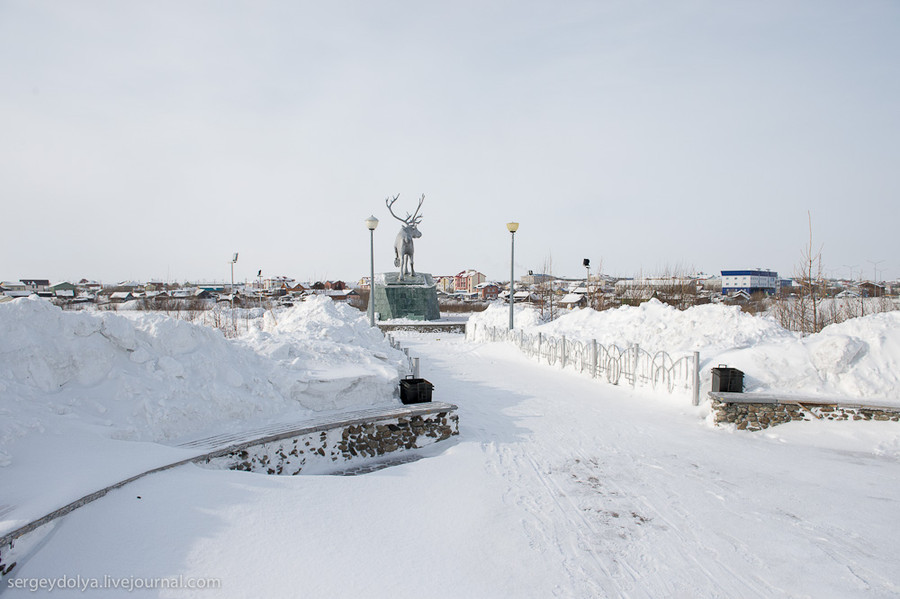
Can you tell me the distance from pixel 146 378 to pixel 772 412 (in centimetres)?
937

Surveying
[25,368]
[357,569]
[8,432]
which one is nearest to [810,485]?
[357,569]

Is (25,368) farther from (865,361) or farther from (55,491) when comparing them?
(865,361)

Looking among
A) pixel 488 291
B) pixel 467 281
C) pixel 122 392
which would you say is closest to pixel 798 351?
pixel 122 392

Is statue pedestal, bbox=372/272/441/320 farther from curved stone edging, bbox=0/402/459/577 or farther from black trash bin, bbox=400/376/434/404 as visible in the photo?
curved stone edging, bbox=0/402/459/577

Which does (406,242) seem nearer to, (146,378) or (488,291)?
(146,378)

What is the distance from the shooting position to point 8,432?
3932 millimetres

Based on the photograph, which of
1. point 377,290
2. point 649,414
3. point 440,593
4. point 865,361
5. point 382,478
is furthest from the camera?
point 377,290

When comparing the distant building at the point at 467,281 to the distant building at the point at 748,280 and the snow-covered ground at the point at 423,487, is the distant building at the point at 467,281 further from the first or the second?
the snow-covered ground at the point at 423,487

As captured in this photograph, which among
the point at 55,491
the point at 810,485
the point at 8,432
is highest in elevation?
the point at 8,432

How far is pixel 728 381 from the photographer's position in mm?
7906

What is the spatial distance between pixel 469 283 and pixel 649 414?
269 feet

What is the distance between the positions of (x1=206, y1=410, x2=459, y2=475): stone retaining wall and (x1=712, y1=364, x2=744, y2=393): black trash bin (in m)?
4.75

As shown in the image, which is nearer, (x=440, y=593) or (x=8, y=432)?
(x=440, y=593)

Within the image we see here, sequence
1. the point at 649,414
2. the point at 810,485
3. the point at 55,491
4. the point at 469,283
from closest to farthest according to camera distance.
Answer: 1. the point at 55,491
2. the point at 810,485
3. the point at 649,414
4. the point at 469,283
